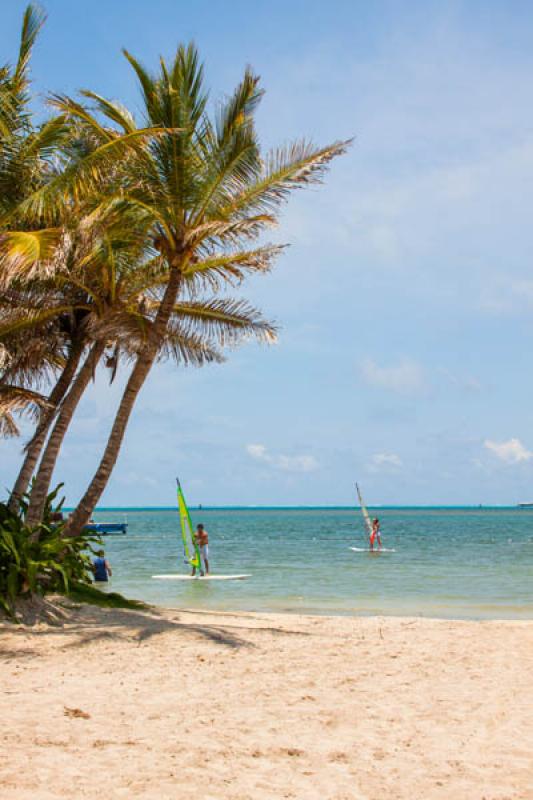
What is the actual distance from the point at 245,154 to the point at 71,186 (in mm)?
2645

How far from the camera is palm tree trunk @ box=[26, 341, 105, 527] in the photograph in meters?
10.9

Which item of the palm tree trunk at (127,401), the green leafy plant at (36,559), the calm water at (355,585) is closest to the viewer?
the green leafy plant at (36,559)

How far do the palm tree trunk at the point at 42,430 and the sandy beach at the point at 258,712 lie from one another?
201 cm

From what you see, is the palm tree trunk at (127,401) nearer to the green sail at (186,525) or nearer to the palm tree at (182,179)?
the palm tree at (182,179)

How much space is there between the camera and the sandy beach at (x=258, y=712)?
188 inches

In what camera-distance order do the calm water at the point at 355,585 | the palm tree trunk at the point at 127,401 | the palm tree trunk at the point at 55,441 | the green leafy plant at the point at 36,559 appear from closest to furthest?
the green leafy plant at the point at 36,559 < the palm tree trunk at the point at 55,441 < the palm tree trunk at the point at 127,401 < the calm water at the point at 355,585

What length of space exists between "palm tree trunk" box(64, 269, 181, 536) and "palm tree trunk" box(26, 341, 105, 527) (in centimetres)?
63

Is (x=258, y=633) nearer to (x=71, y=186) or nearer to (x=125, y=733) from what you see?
(x=125, y=733)

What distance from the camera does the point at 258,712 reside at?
6512 mm

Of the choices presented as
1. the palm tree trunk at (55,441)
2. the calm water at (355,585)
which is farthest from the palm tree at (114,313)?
the calm water at (355,585)

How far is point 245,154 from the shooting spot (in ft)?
38.8

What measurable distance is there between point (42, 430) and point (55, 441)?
2.84ft

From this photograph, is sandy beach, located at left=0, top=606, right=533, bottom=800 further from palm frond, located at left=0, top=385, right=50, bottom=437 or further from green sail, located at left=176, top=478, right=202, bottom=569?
green sail, located at left=176, top=478, right=202, bottom=569

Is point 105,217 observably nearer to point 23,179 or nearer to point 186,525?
point 23,179
